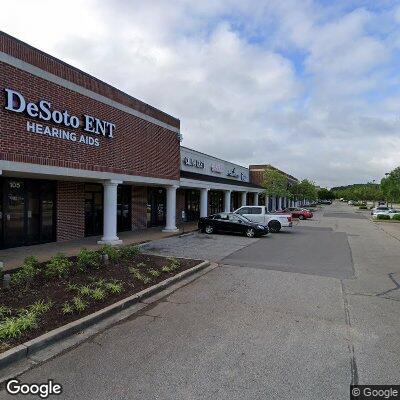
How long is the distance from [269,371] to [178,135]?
1799cm

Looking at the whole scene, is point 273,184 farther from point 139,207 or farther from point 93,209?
point 93,209

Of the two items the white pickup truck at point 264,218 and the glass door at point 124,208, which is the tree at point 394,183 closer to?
the white pickup truck at point 264,218

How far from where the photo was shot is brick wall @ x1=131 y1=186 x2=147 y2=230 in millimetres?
20578

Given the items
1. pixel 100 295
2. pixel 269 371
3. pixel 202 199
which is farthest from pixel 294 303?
pixel 202 199

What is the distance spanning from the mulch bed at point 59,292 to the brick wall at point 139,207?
10.9 m

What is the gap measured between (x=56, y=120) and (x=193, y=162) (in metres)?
17.4

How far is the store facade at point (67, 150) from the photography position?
1063cm

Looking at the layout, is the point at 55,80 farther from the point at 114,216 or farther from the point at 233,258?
the point at 233,258

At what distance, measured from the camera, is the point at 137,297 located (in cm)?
715

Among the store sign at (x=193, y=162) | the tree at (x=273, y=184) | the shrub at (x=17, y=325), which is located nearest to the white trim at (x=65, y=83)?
the shrub at (x=17, y=325)

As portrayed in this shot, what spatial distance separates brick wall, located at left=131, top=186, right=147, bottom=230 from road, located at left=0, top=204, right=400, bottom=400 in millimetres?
11903

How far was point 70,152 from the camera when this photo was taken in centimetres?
1262

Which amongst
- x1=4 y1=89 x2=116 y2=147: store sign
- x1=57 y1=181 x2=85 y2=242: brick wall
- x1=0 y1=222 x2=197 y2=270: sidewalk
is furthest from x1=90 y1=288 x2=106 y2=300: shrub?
x1=57 y1=181 x2=85 y2=242: brick wall

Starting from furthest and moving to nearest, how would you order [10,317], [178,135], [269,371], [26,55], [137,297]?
[178,135]
[26,55]
[137,297]
[10,317]
[269,371]
